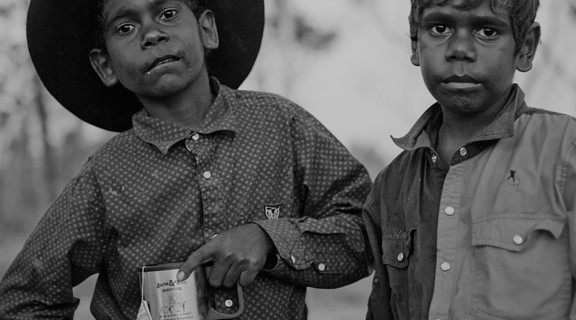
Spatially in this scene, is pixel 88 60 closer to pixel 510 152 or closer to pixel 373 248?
pixel 373 248

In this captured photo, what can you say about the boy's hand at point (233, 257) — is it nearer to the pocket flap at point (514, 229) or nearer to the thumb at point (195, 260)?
the thumb at point (195, 260)

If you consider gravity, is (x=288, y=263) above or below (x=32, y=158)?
below

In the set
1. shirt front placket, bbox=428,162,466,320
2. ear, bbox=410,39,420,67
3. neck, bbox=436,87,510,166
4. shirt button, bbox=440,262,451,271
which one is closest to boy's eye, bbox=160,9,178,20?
ear, bbox=410,39,420,67

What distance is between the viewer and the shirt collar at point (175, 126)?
313 cm

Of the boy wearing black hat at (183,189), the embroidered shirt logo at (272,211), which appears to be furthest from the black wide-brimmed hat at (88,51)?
the embroidered shirt logo at (272,211)

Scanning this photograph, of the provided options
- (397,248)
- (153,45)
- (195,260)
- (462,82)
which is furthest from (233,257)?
(462,82)

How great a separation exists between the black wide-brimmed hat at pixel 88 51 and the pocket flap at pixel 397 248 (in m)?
0.96

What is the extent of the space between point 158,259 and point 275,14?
6075mm

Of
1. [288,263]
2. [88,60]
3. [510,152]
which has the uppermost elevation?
[88,60]

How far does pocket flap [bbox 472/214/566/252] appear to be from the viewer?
251 cm

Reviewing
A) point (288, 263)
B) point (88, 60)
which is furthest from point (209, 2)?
point (288, 263)

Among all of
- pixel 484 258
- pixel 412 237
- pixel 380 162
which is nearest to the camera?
pixel 484 258

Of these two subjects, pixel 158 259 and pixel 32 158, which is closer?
pixel 158 259

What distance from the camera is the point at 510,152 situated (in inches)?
104
